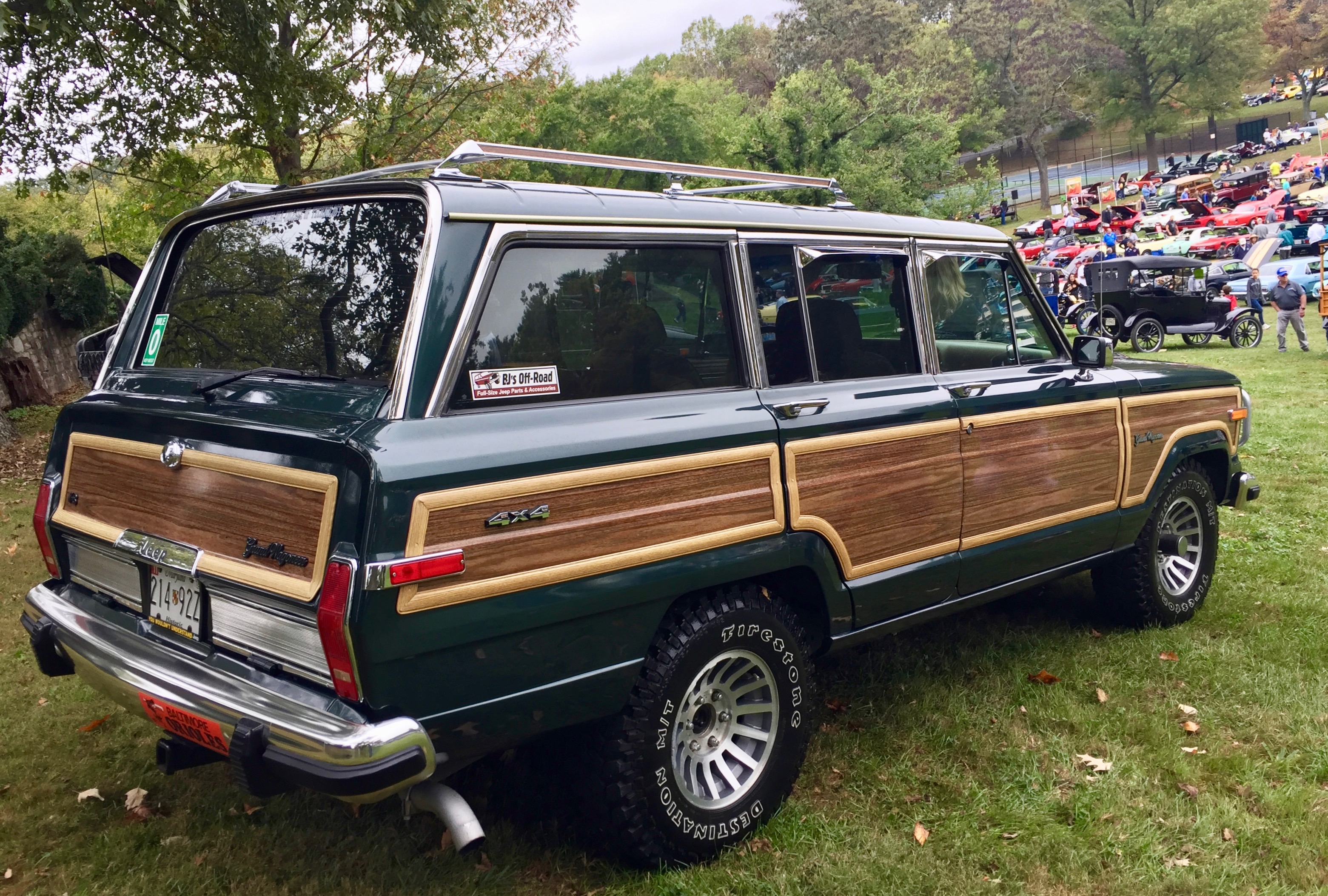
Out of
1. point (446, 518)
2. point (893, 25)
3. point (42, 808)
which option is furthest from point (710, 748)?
point (893, 25)

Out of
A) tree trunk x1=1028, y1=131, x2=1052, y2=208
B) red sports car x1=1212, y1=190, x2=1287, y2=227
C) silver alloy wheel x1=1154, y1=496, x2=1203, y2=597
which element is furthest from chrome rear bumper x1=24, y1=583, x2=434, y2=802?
tree trunk x1=1028, y1=131, x2=1052, y2=208

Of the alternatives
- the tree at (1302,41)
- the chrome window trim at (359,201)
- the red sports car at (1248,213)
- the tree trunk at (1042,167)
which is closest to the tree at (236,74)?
the chrome window trim at (359,201)

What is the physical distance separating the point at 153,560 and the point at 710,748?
72.2 inches

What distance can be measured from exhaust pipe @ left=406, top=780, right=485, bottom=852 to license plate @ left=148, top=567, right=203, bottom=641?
810 millimetres

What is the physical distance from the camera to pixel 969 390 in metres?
4.07

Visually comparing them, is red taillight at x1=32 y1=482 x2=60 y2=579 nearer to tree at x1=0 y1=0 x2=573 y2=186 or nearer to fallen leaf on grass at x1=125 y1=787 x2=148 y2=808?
fallen leaf on grass at x1=125 y1=787 x2=148 y2=808

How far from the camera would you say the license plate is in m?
2.89

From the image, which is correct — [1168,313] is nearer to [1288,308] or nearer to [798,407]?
[1288,308]

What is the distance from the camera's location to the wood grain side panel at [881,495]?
134 inches

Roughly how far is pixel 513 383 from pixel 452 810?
45.8 inches

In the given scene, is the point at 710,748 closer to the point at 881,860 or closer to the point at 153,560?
the point at 881,860

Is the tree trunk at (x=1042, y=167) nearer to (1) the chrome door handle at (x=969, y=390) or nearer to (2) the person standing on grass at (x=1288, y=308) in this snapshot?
(2) the person standing on grass at (x=1288, y=308)

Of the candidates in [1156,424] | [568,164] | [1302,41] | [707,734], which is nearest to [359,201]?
[568,164]

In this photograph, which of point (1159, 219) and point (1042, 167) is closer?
point (1159, 219)
